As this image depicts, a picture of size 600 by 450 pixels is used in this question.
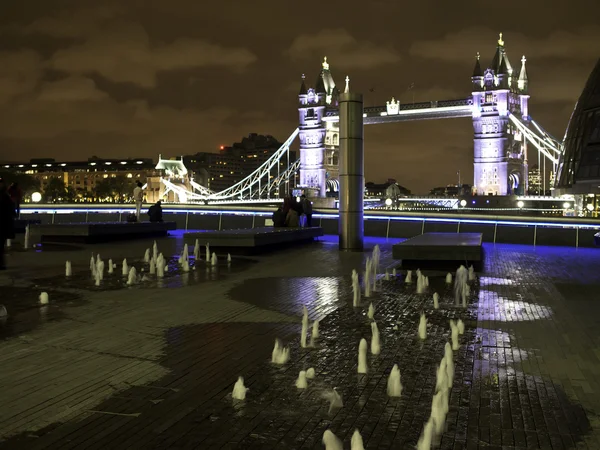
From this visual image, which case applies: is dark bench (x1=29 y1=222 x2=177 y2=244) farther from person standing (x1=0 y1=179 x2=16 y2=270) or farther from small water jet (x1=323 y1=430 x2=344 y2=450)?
small water jet (x1=323 y1=430 x2=344 y2=450)

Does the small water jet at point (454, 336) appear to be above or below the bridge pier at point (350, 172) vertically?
below

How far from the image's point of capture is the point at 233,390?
5402mm

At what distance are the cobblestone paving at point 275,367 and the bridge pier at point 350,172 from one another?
781cm

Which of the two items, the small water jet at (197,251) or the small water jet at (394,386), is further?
the small water jet at (197,251)

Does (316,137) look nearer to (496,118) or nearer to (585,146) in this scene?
(496,118)

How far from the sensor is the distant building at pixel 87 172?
6511 inches

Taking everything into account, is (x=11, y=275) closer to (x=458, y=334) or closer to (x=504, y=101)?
(x=458, y=334)

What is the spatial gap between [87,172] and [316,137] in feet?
A: 265

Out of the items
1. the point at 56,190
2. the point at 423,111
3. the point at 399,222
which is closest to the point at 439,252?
the point at 399,222

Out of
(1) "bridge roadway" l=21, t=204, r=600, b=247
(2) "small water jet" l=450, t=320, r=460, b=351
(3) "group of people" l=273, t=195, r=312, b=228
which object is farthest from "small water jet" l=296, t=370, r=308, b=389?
(1) "bridge roadway" l=21, t=204, r=600, b=247

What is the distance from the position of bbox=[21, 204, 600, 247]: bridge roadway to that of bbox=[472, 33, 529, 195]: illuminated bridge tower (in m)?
64.0

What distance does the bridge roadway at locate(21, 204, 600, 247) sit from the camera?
22172 mm

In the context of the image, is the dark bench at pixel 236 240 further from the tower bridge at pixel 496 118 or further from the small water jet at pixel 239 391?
the tower bridge at pixel 496 118

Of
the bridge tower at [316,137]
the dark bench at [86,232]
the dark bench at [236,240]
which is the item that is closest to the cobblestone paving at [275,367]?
the dark bench at [236,240]
